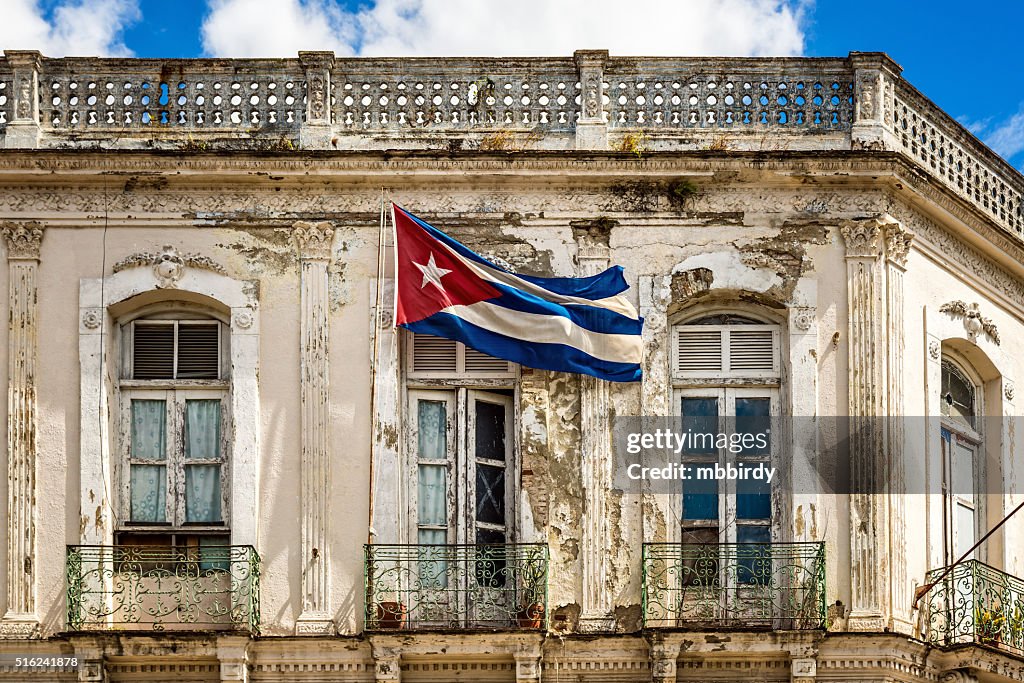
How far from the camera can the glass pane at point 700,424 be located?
17.9 meters

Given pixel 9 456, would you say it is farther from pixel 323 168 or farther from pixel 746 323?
pixel 746 323

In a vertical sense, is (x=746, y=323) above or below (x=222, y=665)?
above

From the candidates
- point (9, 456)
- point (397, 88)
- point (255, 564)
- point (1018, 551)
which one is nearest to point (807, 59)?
point (397, 88)

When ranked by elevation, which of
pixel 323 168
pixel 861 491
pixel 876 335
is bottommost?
Answer: pixel 861 491

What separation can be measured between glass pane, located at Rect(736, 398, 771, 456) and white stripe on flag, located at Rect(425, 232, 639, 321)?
119cm

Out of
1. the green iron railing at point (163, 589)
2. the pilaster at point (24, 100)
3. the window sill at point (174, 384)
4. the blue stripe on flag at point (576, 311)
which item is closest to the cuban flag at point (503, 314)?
→ the blue stripe on flag at point (576, 311)

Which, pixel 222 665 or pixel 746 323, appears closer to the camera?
pixel 222 665

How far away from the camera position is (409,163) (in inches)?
705

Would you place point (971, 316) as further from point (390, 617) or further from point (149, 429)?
point (149, 429)

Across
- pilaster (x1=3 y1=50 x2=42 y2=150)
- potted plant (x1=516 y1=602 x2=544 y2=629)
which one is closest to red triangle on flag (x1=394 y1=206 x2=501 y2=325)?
potted plant (x1=516 y1=602 x2=544 y2=629)

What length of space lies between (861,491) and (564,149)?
368 centimetres

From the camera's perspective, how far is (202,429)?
58.7ft

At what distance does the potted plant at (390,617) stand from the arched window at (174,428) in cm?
144

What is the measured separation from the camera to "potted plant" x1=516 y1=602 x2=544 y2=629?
17.2 meters
